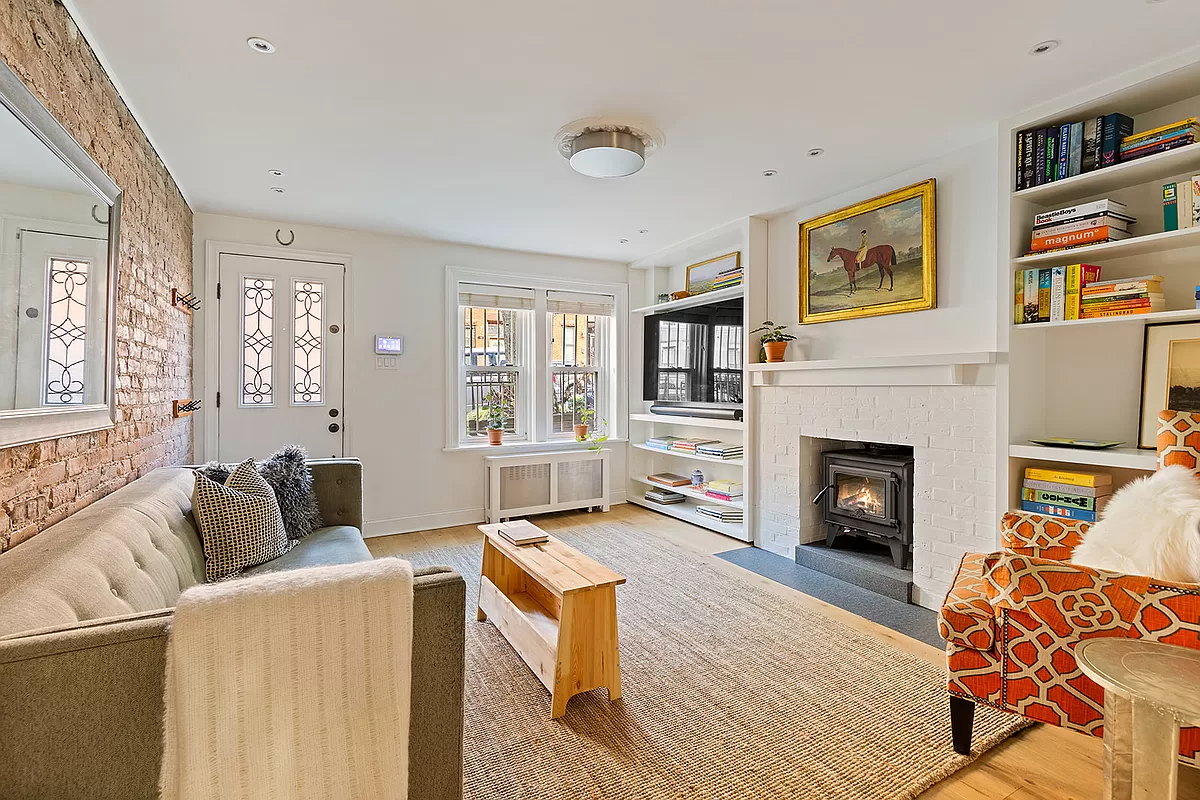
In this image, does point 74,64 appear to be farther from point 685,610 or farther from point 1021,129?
Result: point 1021,129

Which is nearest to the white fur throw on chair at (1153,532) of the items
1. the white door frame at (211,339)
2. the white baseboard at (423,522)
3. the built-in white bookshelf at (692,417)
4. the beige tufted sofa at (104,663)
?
the beige tufted sofa at (104,663)

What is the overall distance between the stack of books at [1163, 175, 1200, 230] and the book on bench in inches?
114

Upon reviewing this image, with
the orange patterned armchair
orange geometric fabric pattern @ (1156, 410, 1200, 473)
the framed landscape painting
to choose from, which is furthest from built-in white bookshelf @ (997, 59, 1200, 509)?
the orange patterned armchair

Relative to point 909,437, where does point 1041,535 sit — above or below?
below

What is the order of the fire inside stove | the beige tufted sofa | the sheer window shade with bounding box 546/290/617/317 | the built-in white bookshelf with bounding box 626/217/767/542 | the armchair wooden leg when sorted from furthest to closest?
the sheer window shade with bounding box 546/290/617/317 < the built-in white bookshelf with bounding box 626/217/767/542 < the fire inside stove < the armchair wooden leg < the beige tufted sofa

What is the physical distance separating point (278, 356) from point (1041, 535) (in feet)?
15.0

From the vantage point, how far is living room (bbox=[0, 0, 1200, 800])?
115cm

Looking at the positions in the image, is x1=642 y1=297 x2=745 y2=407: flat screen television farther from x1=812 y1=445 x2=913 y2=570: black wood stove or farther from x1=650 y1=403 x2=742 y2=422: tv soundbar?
x1=812 y1=445 x2=913 y2=570: black wood stove

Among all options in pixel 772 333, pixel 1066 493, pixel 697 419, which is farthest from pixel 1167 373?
pixel 697 419

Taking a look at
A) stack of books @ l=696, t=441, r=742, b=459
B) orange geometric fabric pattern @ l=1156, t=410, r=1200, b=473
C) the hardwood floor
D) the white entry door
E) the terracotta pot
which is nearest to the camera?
the hardwood floor

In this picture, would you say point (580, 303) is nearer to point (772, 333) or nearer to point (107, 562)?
point (772, 333)

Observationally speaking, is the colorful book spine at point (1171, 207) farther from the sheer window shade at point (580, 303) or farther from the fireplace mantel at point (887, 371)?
the sheer window shade at point (580, 303)

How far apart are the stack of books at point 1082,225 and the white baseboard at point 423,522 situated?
4.19 meters

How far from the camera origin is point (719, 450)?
14.9ft
